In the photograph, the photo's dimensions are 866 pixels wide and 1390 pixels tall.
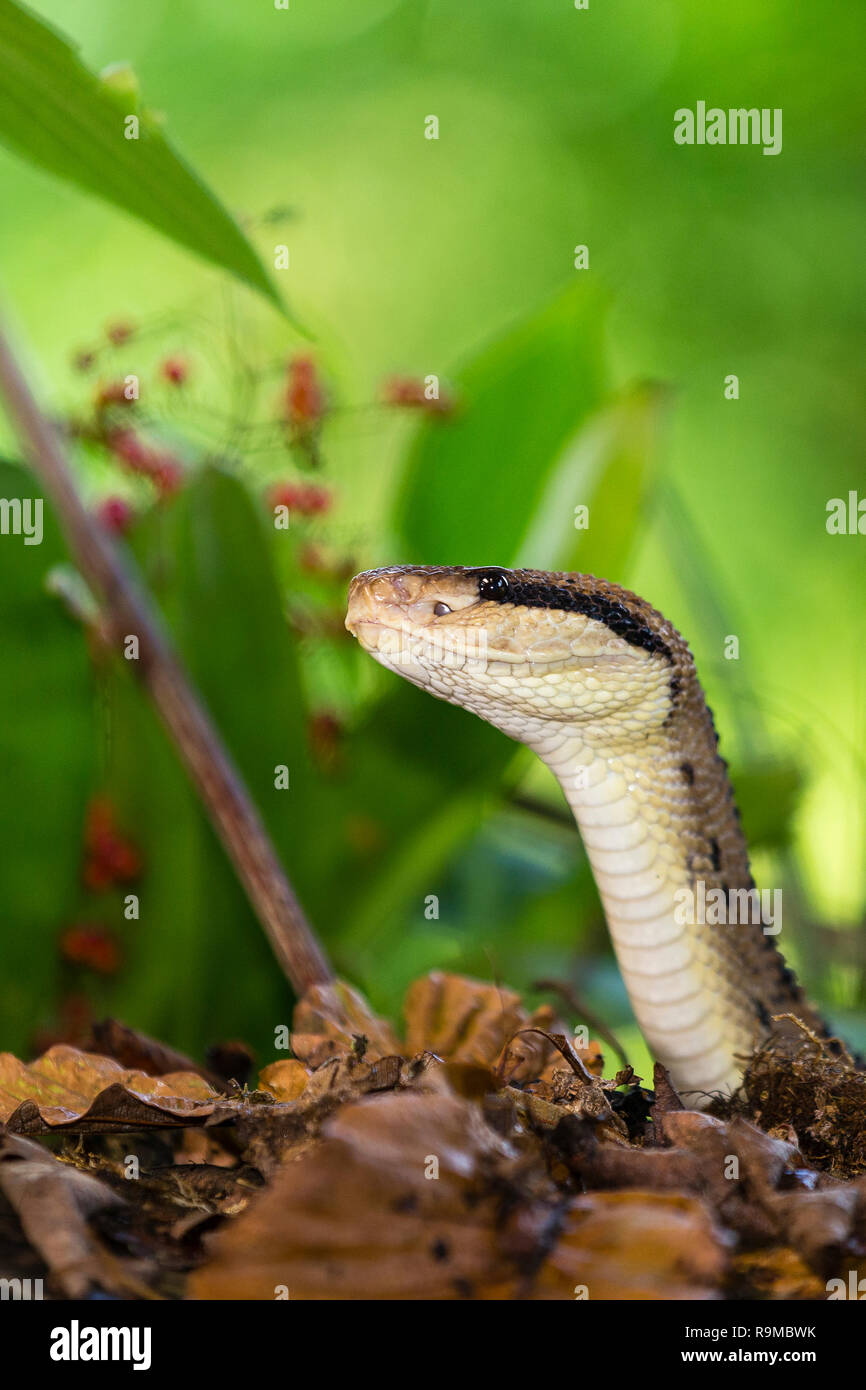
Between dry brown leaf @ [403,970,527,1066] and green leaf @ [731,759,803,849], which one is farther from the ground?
green leaf @ [731,759,803,849]

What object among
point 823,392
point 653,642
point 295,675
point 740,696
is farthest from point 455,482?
point 823,392

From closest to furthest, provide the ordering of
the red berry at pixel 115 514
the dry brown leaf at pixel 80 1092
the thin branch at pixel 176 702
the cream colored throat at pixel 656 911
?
the dry brown leaf at pixel 80 1092, the cream colored throat at pixel 656 911, the thin branch at pixel 176 702, the red berry at pixel 115 514

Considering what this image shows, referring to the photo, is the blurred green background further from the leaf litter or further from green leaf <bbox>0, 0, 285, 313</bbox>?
the leaf litter

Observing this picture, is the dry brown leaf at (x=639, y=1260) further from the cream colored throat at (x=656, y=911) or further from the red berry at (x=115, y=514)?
the red berry at (x=115, y=514)

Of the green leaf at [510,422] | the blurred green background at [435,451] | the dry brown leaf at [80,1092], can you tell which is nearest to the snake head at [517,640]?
the blurred green background at [435,451]

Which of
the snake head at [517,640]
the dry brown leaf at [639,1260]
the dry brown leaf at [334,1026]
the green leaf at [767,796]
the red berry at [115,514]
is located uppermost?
the red berry at [115,514]

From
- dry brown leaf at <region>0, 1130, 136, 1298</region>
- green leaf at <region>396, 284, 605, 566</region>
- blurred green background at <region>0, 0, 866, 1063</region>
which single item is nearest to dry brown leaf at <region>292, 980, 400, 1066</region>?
blurred green background at <region>0, 0, 866, 1063</region>
